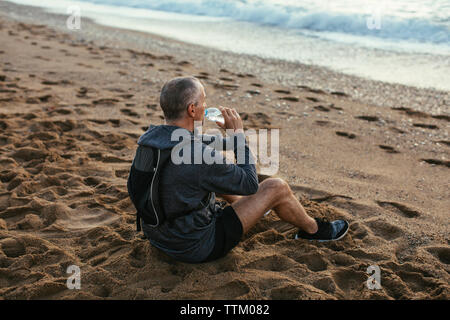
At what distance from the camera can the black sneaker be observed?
314 centimetres

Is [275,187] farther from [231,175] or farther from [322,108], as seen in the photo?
[322,108]

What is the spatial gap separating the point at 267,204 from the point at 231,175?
1.84ft

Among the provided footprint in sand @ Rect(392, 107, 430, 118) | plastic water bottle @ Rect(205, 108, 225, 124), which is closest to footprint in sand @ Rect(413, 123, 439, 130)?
footprint in sand @ Rect(392, 107, 430, 118)

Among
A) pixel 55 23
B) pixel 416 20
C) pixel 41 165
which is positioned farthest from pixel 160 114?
pixel 416 20

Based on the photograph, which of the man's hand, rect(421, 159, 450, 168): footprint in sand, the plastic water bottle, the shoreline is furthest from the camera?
the shoreline

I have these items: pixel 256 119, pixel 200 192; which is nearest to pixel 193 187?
pixel 200 192

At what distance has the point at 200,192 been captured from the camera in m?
2.55

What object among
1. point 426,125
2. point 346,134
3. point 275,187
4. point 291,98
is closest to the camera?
point 275,187

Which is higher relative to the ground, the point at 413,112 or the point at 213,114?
the point at 213,114

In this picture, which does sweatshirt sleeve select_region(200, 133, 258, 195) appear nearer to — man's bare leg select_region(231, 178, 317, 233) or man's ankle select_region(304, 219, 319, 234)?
man's bare leg select_region(231, 178, 317, 233)

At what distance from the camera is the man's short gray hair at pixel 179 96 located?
2438 mm

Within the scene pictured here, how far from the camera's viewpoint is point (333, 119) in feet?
19.8

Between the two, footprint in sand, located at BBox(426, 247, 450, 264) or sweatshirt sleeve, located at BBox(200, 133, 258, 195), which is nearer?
sweatshirt sleeve, located at BBox(200, 133, 258, 195)

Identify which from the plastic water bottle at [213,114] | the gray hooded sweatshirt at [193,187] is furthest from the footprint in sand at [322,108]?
Answer: the gray hooded sweatshirt at [193,187]
